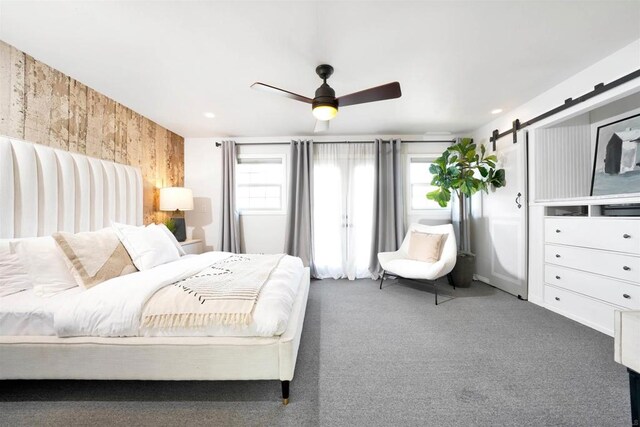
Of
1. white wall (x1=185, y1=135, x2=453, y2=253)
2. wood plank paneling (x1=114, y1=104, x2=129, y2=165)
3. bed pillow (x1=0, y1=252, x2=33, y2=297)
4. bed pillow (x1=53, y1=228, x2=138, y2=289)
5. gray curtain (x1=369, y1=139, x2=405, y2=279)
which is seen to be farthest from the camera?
white wall (x1=185, y1=135, x2=453, y2=253)

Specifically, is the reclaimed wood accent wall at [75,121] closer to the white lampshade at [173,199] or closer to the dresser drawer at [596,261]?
the white lampshade at [173,199]

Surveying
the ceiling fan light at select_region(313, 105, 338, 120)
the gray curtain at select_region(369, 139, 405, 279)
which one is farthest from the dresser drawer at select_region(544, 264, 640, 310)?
the ceiling fan light at select_region(313, 105, 338, 120)

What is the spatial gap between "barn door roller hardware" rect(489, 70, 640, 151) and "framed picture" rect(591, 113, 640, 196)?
60cm

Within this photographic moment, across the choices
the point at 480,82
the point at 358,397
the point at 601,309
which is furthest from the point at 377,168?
the point at 358,397

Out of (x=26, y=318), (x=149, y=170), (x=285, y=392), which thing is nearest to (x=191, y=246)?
(x=149, y=170)

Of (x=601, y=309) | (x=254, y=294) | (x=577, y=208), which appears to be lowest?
(x=601, y=309)

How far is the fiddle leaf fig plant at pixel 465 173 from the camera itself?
3363 millimetres

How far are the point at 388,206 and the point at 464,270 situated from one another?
143cm

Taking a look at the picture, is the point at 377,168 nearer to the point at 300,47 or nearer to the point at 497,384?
the point at 300,47

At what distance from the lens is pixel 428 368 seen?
5.62 feet

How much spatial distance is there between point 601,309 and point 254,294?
307 cm

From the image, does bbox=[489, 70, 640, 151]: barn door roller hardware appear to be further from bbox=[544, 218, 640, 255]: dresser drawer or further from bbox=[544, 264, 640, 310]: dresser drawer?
bbox=[544, 264, 640, 310]: dresser drawer

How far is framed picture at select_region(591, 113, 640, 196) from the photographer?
2.31 metres

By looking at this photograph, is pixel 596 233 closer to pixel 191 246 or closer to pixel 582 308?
pixel 582 308
